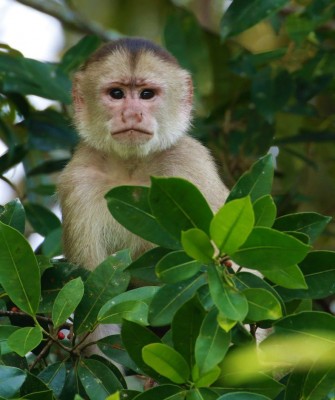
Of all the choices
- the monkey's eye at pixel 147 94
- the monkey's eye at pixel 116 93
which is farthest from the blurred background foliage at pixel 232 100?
the monkey's eye at pixel 116 93

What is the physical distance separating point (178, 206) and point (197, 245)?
5.9 inches

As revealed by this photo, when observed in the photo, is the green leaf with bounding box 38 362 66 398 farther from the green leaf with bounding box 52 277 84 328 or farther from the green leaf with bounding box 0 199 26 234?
the green leaf with bounding box 0 199 26 234

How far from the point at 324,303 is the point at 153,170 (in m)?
1.24

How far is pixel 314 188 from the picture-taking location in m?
6.96

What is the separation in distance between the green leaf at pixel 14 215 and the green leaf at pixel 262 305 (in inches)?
48.1

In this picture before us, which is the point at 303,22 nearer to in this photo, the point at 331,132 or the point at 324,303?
the point at 331,132

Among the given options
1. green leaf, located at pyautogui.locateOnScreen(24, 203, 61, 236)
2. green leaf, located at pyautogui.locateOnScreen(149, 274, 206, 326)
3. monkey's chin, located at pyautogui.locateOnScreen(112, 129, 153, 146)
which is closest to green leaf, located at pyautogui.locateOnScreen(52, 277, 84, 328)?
green leaf, located at pyautogui.locateOnScreen(149, 274, 206, 326)

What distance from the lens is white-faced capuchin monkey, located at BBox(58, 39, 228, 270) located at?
182 inches

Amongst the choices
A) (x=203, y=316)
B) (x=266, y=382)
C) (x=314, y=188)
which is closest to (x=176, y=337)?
(x=203, y=316)

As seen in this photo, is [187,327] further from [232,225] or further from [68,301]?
[68,301]

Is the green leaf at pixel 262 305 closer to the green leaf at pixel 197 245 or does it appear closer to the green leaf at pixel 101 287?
the green leaf at pixel 197 245

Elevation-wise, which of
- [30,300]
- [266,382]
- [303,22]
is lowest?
[266,382]

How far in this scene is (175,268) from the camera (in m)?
2.65

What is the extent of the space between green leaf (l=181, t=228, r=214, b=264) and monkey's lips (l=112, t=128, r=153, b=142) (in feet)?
6.80
